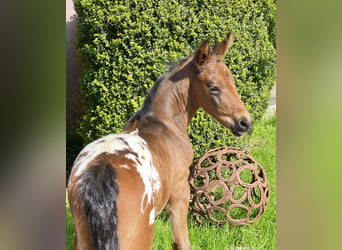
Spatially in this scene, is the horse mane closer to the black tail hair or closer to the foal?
the foal

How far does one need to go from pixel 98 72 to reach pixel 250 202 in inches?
53.4

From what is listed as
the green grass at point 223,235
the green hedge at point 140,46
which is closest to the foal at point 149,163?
the green grass at point 223,235

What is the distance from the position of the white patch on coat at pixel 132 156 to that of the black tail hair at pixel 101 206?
9cm

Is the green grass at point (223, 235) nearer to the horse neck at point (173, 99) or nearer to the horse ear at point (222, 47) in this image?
the horse neck at point (173, 99)

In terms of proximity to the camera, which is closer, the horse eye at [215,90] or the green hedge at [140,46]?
the horse eye at [215,90]

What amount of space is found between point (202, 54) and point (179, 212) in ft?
2.76

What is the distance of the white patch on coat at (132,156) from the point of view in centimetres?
146

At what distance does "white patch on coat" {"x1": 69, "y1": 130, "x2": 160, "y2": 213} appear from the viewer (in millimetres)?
1462

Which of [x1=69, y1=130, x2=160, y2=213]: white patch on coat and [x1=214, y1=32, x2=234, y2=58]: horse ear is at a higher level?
[x1=214, y1=32, x2=234, y2=58]: horse ear

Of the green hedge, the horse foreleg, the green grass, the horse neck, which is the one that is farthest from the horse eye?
the green grass
